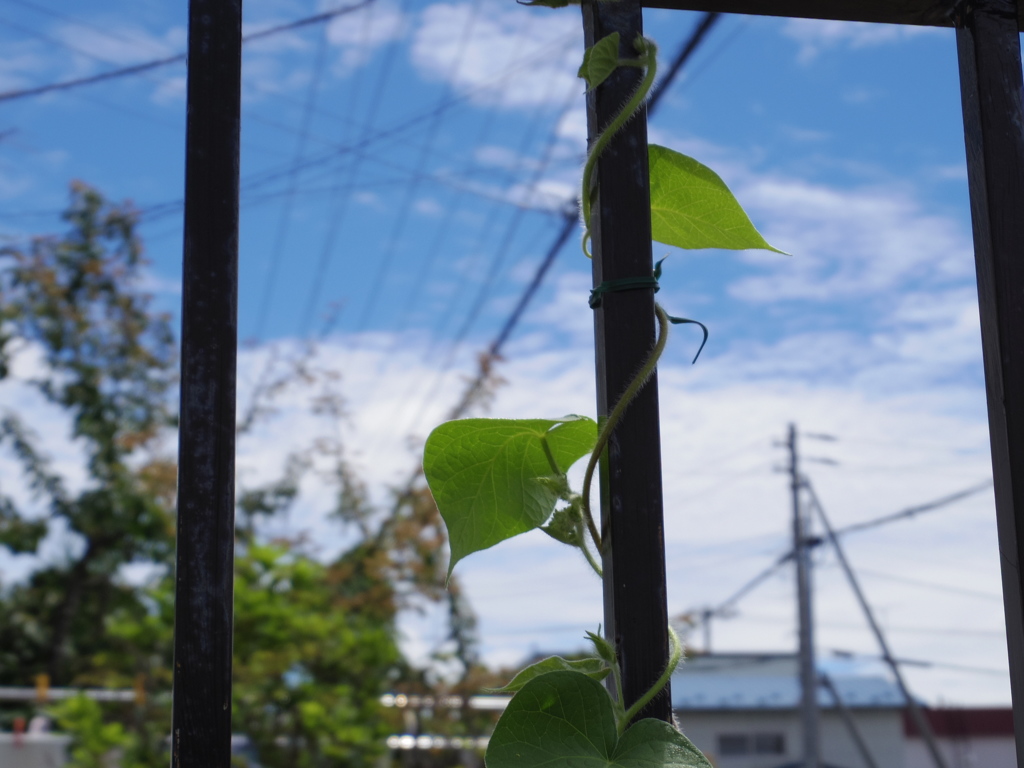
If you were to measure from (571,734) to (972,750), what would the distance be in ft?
65.2

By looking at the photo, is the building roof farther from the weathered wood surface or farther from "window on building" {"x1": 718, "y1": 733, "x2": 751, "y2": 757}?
the weathered wood surface

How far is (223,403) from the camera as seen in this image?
26.1 inches

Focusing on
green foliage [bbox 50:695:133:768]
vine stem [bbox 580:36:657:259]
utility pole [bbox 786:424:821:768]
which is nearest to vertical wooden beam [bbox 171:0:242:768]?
vine stem [bbox 580:36:657:259]

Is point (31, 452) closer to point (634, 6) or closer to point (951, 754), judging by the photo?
point (634, 6)

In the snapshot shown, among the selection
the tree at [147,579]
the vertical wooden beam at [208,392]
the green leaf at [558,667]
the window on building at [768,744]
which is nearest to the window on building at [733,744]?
the window on building at [768,744]

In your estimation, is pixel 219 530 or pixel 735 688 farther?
pixel 735 688

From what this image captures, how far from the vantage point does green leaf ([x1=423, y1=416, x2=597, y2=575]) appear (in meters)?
0.72

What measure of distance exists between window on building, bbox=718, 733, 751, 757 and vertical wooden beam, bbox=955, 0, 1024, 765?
17.3 metres

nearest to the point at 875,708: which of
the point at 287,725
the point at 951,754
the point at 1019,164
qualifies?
the point at 951,754

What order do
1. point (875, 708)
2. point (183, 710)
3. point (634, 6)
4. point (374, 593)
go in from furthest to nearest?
point (875, 708) < point (374, 593) < point (634, 6) < point (183, 710)

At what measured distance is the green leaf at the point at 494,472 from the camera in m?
0.72

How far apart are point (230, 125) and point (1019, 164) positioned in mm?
623

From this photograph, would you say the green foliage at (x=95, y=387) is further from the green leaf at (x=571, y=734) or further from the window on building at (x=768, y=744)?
the window on building at (x=768, y=744)

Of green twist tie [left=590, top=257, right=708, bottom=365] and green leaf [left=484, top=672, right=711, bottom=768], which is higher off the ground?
green twist tie [left=590, top=257, right=708, bottom=365]
